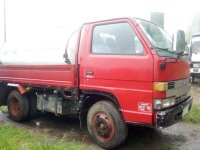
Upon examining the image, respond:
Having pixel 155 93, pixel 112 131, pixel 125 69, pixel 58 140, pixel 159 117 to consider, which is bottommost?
pixel 58 140

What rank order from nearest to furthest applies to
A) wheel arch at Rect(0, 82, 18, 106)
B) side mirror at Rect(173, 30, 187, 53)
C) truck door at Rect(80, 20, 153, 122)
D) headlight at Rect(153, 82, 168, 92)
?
side mirror at Rect(173, 30, 187, 53)
headlight at Rect(153, 82, 168, 92)
truck door at Rect(80, 20, 153, 122)
wheel arch at Rect(0, 82, 18, 106)

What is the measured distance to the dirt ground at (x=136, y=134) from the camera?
519 cm

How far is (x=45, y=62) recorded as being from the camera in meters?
5.90

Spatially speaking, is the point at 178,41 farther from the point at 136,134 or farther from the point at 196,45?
the point at 196,45

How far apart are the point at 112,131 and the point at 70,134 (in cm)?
134

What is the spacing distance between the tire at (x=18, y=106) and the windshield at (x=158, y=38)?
3.45 m

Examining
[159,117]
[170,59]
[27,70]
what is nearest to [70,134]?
[27,70]

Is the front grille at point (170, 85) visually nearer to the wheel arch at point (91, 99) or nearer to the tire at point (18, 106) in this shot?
the wheel arch at point (91, 99)

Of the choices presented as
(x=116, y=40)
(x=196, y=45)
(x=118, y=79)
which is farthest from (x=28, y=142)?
(x=196, y=45)

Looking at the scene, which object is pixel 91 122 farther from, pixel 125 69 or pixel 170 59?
pixel 170 59

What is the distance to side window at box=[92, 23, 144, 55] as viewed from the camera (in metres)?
4.62

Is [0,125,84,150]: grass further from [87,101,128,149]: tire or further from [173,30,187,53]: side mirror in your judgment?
[173,30,187,53]: side mirror

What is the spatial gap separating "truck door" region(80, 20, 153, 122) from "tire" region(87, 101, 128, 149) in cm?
25

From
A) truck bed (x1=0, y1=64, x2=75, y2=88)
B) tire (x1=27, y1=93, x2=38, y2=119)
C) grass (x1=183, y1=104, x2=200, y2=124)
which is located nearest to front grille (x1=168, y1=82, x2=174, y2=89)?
truck bed (x1=0, y1=64, x2=75, y2=88)
